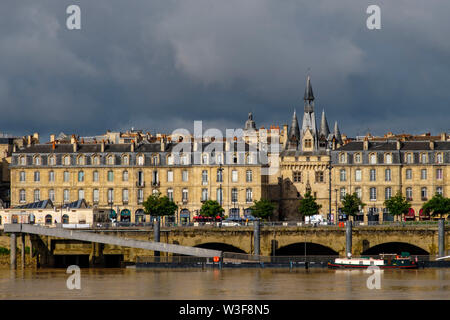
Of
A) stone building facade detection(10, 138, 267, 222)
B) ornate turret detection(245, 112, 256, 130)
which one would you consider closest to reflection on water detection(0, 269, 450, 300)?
stone building facade detection(10, 138, 267, 222)

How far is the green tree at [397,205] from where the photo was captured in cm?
12012

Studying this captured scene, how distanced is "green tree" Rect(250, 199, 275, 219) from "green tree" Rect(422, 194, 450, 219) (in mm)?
15509

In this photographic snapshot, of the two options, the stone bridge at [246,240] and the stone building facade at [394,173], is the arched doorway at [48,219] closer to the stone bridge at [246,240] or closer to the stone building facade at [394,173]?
the stone bridge at [246,240]

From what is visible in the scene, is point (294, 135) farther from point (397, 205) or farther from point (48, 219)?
point (48, 219)

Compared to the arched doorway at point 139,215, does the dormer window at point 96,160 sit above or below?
above

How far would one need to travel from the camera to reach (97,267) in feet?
322

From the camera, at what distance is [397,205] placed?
120188 millimetres

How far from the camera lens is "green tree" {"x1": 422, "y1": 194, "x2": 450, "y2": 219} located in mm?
118875

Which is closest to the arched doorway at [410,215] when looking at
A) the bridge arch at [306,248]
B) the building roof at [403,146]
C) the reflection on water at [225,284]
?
the building roof at [403,146]

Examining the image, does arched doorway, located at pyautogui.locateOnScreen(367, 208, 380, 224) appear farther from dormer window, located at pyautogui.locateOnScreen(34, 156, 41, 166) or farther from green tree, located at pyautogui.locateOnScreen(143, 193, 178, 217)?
dormer window, located at pyautogui.locateOnScreen(34, 156, 41, 166)

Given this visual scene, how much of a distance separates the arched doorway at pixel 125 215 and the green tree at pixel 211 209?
36.0 ft

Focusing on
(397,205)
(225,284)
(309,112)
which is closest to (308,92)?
(309,112)

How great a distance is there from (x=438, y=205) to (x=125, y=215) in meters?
32.6
